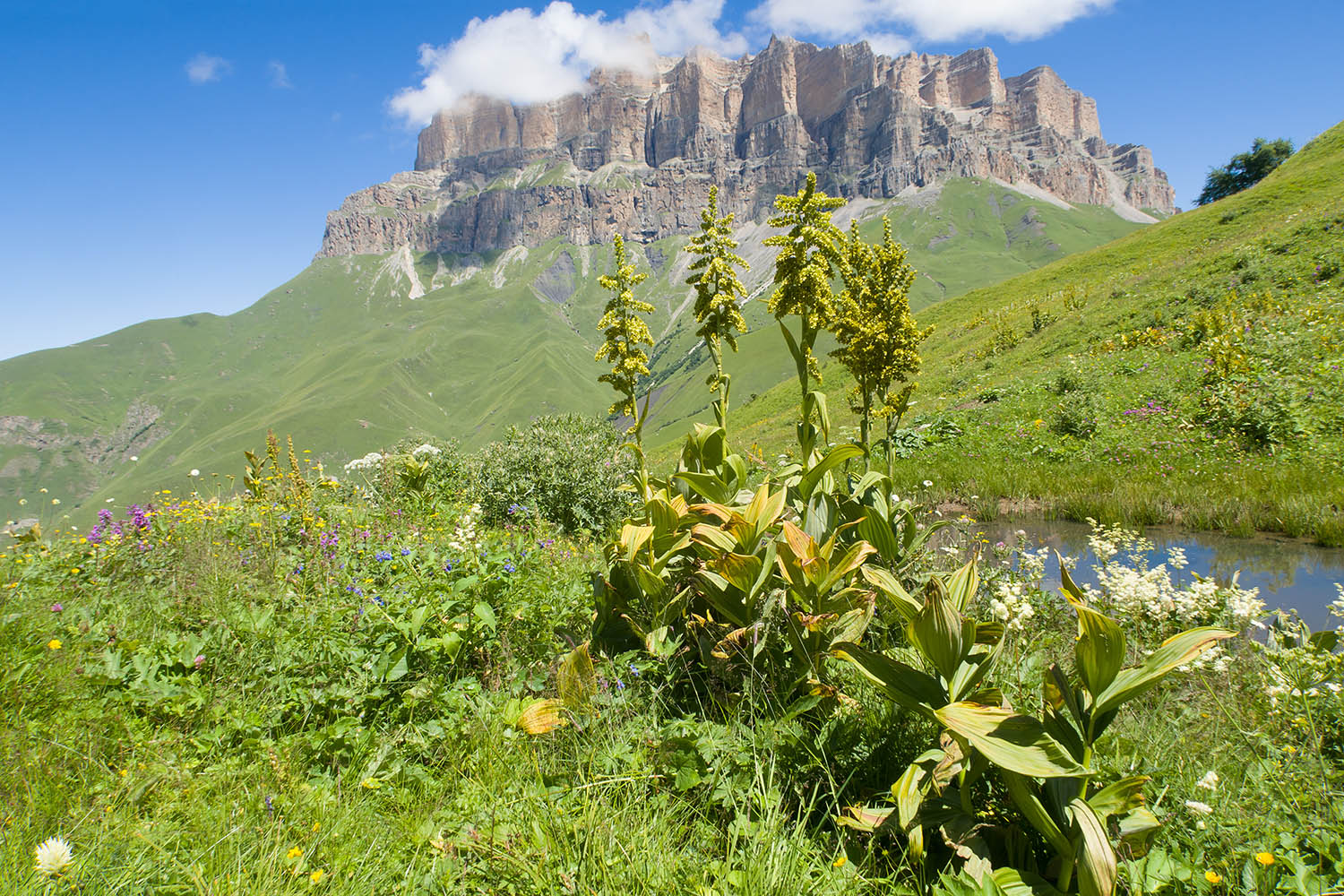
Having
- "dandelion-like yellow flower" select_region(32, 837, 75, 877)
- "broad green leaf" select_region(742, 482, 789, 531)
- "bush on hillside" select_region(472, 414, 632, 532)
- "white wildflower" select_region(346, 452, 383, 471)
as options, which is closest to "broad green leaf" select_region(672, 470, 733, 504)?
"broad green leaf" select_region(742, 482, 789, 531)

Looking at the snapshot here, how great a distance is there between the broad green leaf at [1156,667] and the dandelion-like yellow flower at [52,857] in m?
3.65

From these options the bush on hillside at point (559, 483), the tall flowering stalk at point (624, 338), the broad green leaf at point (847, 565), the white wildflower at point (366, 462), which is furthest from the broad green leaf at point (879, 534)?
the white wildflower at point (366, 462)

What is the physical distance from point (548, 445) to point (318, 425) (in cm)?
21928

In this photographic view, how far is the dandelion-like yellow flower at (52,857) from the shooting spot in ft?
6.84

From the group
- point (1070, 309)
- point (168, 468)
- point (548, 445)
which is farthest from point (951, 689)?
point (168, 468)

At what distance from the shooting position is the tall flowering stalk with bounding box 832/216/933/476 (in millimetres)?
5801

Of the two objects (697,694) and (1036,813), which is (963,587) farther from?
(697,694)

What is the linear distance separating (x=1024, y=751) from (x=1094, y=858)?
352 millimetres

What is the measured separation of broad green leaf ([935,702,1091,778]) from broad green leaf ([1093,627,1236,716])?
0.22 metres

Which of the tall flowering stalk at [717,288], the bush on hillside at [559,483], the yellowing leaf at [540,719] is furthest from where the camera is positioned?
the bush on hillside at [559,483]

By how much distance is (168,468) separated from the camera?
19438 centimetres

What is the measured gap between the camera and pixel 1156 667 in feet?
7.13

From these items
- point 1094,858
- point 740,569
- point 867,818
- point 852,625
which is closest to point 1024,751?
point 1094,858

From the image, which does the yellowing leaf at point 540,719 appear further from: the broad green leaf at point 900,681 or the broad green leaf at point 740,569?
the broad green leaf at point 900,681
